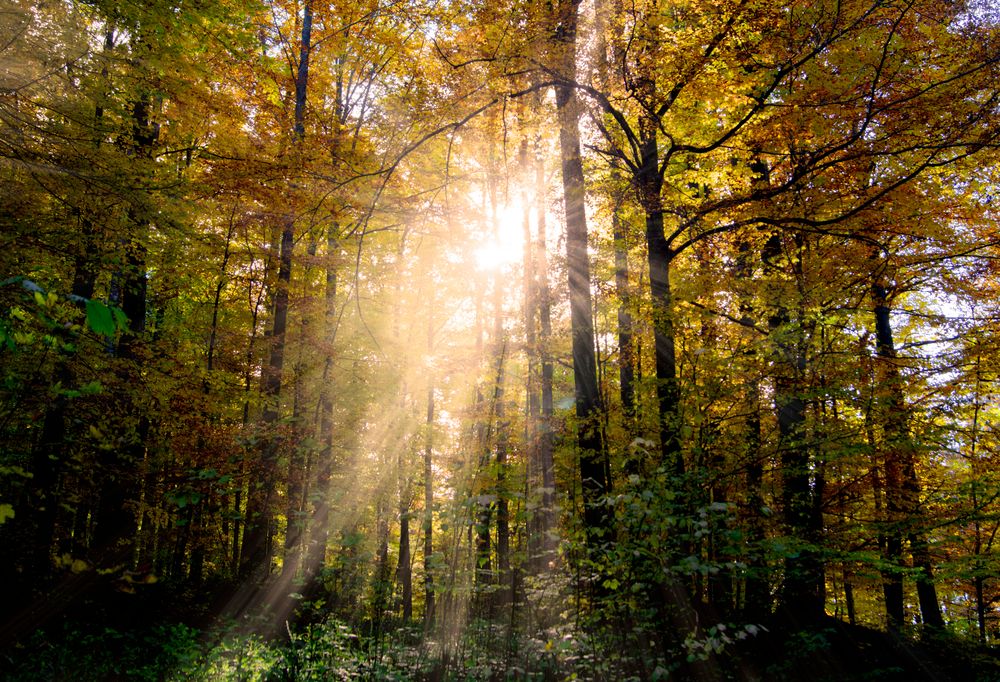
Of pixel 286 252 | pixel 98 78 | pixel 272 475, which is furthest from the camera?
pixel 286 252

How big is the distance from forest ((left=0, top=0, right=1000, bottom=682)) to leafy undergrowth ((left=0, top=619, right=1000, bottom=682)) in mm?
64

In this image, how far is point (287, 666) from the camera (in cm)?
582

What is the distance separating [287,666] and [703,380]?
236 inches

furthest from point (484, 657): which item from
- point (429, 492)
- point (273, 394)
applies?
point (429, 492)

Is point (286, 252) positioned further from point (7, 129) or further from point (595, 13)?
point (595, 13)

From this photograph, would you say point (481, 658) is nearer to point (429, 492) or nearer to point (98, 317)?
point (98, 317)

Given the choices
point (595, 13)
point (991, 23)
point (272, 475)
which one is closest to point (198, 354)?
point (272, 475)

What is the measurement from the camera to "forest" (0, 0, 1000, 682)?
5352 mm

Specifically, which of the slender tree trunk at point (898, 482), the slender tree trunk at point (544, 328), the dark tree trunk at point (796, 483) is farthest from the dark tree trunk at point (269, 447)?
the slender tree trunk at point (898, 482)

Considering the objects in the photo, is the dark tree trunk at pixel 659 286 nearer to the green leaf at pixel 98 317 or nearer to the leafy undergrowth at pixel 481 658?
the leafy undergrowth at pixel 481 658

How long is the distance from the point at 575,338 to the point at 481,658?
448cm

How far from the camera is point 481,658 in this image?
5.88 metres

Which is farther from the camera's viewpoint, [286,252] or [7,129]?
[286,252]

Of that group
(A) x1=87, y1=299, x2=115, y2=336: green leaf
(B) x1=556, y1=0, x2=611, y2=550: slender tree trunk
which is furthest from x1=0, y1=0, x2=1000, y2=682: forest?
(A) x1=87, y1=299, x2=115, y2=336: green leaf
